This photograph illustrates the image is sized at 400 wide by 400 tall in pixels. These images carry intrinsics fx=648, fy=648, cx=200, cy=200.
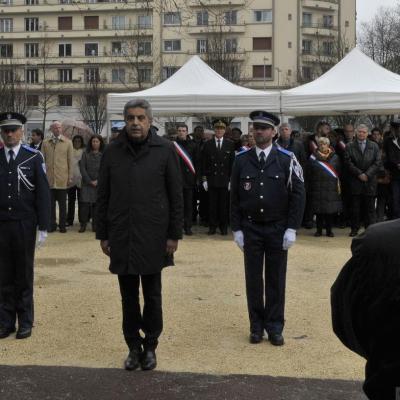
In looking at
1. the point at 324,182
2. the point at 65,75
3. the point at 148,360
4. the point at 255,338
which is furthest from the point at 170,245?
the point at 65,75


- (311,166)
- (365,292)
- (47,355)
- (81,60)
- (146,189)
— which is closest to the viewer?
(365,292)

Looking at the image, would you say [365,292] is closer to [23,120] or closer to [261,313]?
[261,313]

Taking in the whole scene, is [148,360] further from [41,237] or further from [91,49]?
[91,49]

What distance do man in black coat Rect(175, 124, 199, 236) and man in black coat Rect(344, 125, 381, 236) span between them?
9.92 ft

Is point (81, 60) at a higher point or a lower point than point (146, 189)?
higher

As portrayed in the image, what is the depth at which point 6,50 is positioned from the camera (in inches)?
3164

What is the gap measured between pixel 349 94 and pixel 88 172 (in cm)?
552

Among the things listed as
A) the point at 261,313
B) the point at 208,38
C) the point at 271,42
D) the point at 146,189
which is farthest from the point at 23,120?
the point at 271,42

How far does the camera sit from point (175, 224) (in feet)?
17.1

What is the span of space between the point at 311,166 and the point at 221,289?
5.23m

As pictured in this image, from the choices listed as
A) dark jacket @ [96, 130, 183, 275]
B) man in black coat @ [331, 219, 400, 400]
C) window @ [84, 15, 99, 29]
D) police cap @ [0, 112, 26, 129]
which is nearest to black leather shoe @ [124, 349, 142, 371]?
dark jacket @ [96, 130, 183, 275]

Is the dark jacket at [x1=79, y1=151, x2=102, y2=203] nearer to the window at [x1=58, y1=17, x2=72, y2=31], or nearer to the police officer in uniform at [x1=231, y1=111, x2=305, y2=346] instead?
the police officer in uniform at [x1=231, y1=111, x2=305, y2=346]

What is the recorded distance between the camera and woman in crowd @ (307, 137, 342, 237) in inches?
488

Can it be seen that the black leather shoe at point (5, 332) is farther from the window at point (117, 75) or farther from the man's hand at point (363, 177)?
the window at point (117, 75)
